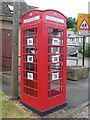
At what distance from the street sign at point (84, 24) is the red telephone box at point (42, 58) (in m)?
4.54

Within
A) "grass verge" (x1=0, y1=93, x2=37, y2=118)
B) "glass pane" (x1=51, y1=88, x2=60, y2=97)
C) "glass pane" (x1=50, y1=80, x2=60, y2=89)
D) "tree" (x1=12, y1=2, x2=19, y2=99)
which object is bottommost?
"grass verge" (x1=0, y1=93, x2=37, y2=118)

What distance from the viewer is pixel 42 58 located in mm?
3758

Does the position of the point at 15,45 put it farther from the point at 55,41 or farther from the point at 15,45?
the point at 55,41

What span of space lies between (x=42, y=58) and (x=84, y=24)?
5.64 metres

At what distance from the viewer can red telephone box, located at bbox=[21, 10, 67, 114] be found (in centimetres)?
379

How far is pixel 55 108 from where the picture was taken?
13.7 ft

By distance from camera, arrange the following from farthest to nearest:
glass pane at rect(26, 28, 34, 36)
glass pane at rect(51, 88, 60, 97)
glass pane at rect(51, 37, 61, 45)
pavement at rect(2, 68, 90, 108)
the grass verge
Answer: pavement at rect(2, 68, 90, 108) < glass pane at rect(51, 88, 60, 97) < glass pane at rect(26, 28, 34, 36) < glass pane at rect(51, 37, 61, 45) < the grass verge

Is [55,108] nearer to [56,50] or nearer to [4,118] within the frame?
[4,118]

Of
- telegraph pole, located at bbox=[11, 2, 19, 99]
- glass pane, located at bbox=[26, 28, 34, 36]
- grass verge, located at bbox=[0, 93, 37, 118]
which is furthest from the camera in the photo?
telegraph pole, located at bbox=[11, 2, 19, 99]

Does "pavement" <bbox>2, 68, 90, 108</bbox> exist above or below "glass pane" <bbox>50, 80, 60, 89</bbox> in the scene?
below

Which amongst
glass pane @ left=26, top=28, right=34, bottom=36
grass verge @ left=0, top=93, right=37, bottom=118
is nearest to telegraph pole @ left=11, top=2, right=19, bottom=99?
grass verge @ left=0, top=93, right=37, bottom=118

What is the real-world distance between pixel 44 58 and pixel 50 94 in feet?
3.38

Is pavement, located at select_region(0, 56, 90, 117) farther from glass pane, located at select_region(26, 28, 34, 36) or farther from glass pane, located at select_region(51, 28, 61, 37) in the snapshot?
glass pane, located at select_region(26, 28, 34, 36)

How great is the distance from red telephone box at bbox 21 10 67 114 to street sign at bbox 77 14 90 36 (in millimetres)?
4542
